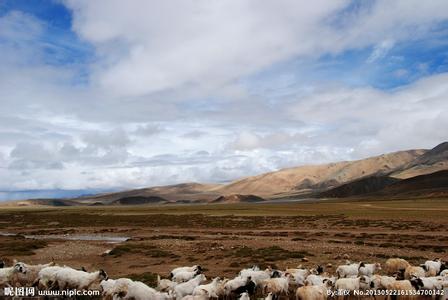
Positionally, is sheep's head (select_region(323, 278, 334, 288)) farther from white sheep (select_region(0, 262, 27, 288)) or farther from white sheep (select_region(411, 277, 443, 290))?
white sheep (select_region(0, 262, 27, 288))

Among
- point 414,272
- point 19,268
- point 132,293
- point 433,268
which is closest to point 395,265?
point 433,268

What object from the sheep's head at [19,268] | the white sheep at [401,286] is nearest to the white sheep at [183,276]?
the sheep's head at [19,268]

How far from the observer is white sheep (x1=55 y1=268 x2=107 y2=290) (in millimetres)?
15219

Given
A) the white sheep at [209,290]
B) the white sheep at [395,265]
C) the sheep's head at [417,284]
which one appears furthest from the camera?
the white sheep at [395,265]

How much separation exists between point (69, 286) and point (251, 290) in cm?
683

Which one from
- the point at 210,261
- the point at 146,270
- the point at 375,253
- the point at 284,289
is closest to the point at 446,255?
the point at 375,253

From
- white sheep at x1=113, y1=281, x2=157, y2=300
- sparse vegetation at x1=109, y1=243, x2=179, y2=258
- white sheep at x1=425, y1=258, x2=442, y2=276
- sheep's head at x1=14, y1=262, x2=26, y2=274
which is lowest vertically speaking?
sparse vegetation at x1=109, y1=243, x2=179, y2=258

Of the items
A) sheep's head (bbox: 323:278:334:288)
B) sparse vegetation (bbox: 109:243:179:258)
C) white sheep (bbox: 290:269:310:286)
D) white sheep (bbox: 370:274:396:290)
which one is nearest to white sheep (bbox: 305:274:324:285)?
sheep's head (bbox: 323:278:334:288)

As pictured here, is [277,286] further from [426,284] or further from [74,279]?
[74,279]

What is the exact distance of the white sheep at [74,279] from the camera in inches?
599

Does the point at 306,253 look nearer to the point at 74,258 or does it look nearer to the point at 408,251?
the point at 408,251

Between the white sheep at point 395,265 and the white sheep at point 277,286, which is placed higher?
the white sheep at point 277,286

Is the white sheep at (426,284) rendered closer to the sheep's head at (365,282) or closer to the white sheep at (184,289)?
the sheep's head at (365,282)

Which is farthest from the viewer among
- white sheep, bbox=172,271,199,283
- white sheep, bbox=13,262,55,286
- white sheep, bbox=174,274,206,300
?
white sheep, bbox=172,271,199,283
